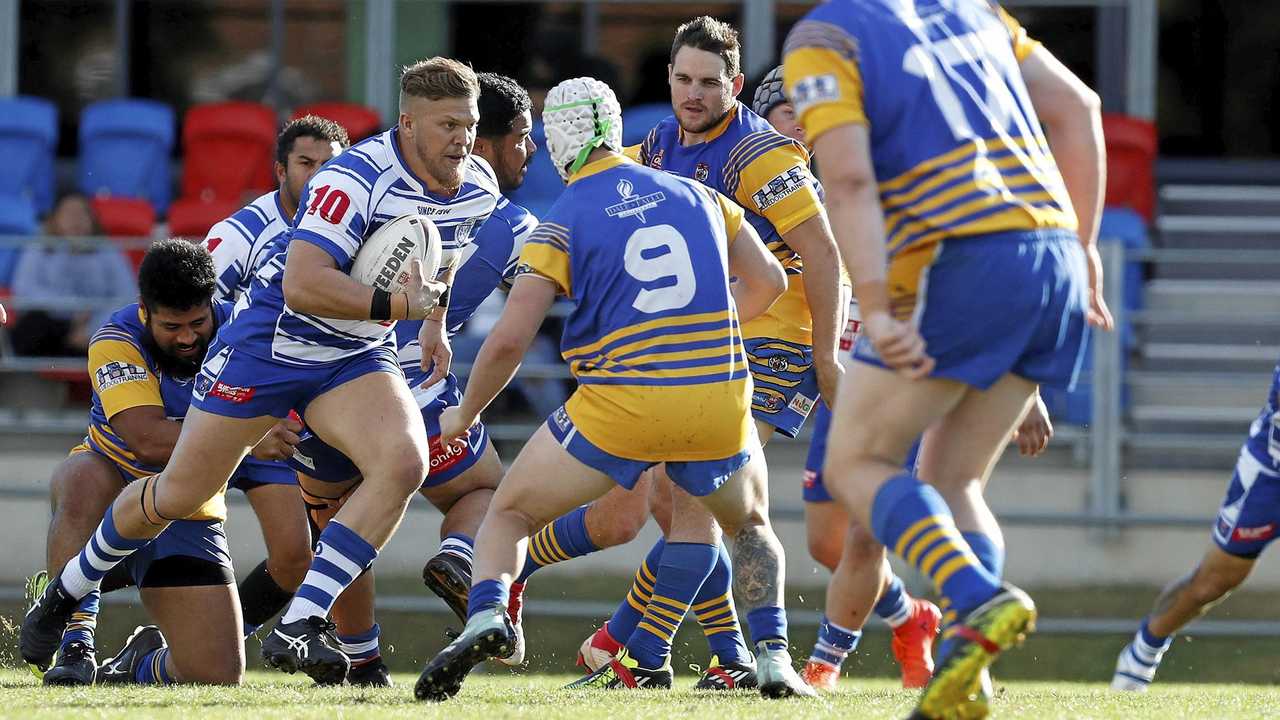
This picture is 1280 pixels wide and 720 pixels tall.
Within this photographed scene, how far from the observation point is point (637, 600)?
621cm

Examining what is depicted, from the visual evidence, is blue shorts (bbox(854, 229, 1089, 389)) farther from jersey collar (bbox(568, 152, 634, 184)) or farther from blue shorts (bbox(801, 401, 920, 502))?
blue shorts (bbox(801, 401, 920, 502))

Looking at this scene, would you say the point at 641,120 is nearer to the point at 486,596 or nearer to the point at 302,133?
the point at 302,133

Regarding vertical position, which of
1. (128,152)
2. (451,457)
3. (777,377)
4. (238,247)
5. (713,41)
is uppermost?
(713,41)

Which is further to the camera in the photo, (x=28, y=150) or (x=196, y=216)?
(x=28, y=150)

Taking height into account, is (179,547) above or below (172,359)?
below

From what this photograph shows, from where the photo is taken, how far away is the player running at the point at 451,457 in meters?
6.27

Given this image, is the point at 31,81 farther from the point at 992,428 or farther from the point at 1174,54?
the point at 992,428

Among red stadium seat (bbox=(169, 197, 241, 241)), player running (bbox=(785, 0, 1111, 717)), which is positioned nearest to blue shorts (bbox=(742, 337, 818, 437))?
player running (bbox=(785, 0, 1111, 717))

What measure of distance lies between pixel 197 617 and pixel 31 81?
10495 mm

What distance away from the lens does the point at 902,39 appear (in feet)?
13.5

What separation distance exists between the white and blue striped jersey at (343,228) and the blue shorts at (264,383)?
0.10ft

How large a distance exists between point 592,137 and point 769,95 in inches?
76.6

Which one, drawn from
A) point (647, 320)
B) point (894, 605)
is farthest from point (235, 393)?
point (894, 605)

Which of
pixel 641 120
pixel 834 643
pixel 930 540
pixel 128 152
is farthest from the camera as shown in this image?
pixel 128 152
